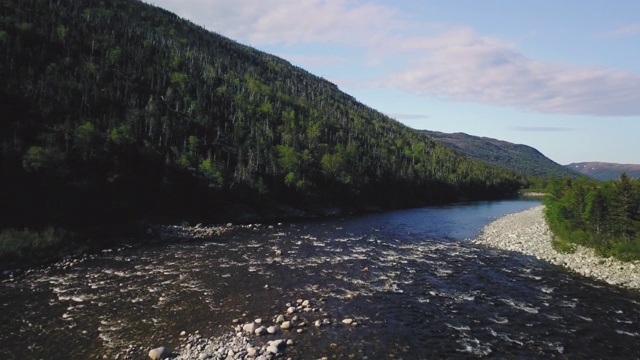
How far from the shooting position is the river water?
20.3 metres

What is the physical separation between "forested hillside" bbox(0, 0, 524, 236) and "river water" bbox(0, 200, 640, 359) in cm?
2131

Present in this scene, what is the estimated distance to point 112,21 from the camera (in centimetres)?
16475

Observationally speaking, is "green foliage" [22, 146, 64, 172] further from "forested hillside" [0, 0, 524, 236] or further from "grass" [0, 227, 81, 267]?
"grass" [0, 227, 81, 267]

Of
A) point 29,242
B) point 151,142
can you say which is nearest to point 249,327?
point 29,242

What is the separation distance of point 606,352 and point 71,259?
4516 centimetres

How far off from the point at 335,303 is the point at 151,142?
7001cm

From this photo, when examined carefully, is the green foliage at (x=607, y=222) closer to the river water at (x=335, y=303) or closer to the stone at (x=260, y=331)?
the river water at (x=335, y=303)

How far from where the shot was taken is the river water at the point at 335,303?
20297mm

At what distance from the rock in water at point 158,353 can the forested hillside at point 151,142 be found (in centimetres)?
3547

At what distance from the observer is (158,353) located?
18516 millimetres

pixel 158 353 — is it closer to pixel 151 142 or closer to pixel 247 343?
pixel 247 343

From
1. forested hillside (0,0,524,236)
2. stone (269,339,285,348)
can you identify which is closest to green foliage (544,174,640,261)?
stone (269,339,285,348)

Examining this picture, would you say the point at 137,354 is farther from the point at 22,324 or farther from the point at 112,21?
the point at 112,21

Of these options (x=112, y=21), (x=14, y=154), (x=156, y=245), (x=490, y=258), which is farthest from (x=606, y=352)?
(x=112, y=21)
